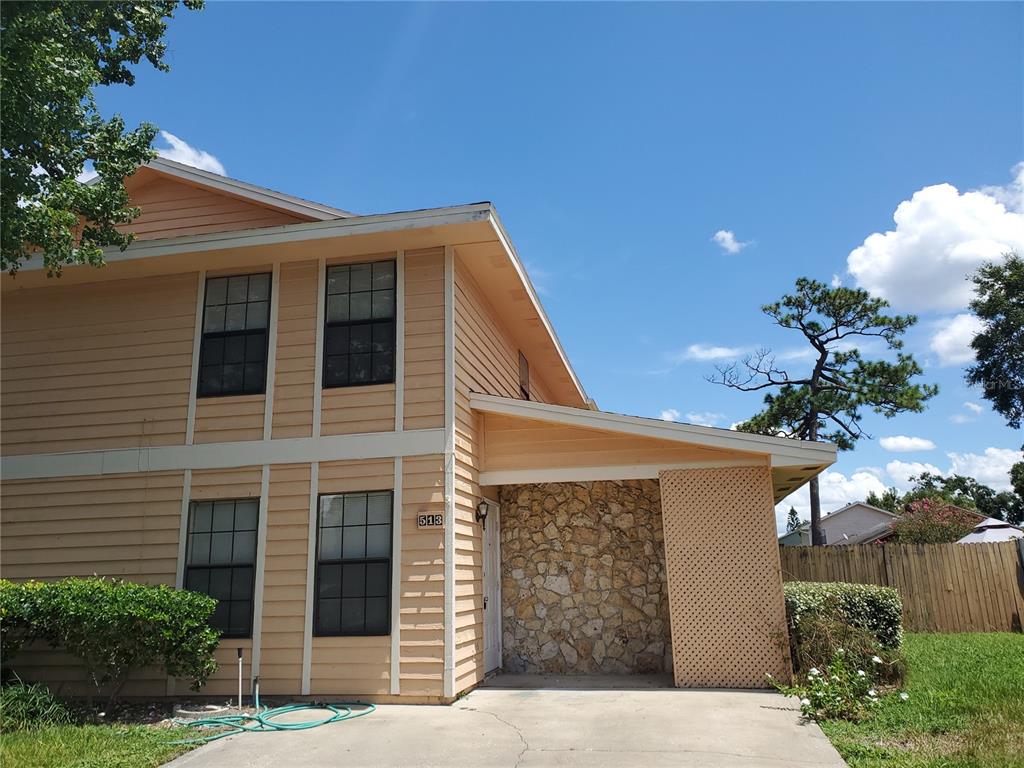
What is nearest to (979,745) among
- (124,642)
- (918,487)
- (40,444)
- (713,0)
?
(124,642)

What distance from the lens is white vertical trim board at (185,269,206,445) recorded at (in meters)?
8.62

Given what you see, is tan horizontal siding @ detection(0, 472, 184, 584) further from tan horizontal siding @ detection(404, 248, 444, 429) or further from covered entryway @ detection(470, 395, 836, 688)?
covered entryway @ detection(470, 395, 836, 688)

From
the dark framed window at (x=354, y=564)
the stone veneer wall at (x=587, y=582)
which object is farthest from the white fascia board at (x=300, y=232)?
the stone veneer wall at (x=587, y=582)

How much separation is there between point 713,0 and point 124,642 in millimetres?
9578

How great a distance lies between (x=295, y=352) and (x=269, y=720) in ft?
13.0

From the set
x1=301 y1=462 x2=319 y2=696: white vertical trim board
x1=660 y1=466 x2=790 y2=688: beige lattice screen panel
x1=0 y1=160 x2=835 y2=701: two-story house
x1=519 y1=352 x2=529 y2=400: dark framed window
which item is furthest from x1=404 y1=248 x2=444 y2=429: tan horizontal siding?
x1=519 y1=352 x2=529 y2=400: dark framed window

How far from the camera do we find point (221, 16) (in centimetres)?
887

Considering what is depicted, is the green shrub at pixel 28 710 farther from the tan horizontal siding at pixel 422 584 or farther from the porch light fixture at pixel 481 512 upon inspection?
the porch light fixture at pixel 481 512

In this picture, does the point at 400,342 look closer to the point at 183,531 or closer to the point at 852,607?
the point at 183,531

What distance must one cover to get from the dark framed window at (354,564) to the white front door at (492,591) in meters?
1.65

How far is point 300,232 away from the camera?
8.20 meters

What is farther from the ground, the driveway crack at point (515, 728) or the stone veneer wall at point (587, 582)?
the stone veneer wall at point (587, 582)

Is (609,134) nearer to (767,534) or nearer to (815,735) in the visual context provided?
(767,534)

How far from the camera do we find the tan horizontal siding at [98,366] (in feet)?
29.0
